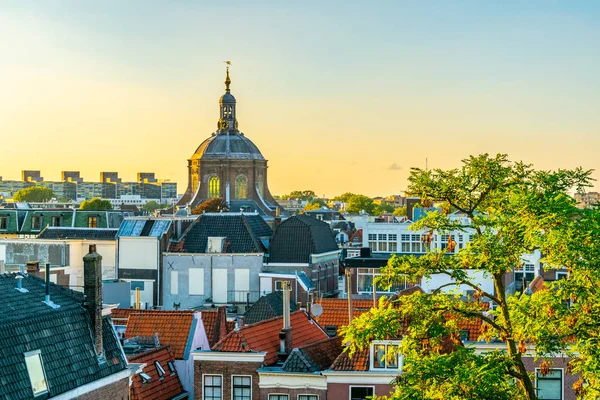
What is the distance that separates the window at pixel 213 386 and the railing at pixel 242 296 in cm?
3113

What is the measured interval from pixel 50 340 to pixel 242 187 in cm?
11249

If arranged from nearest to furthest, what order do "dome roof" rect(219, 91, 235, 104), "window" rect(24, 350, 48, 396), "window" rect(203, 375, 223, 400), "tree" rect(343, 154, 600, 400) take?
"tree" rect(343, 154, 600, 400)
"window" rect(24, 350, 48, 396)
"window" rect(203, 375, 223, 400)
"dome roof" rect(219, 91, 235, 104)

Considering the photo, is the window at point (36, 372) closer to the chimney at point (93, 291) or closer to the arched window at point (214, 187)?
the chimney at point (93, 291)

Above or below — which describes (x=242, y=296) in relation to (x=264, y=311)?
below

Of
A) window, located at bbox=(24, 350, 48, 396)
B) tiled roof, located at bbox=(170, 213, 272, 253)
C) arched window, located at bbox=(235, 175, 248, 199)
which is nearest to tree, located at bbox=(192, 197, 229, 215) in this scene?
arched window, located at bbox=(235, 175, 248, 199)

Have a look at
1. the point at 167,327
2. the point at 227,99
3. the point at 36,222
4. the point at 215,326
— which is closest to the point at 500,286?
the point at 167,327

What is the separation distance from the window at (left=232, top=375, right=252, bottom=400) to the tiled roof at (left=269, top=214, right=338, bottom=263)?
33238mm

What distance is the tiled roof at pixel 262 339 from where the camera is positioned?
33.0 meters

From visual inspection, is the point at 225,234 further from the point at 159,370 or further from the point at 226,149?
the point at 226,149

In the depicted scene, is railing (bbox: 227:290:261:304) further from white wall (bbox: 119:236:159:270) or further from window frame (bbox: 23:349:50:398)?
window frame (bbox: 23:349:50:398)

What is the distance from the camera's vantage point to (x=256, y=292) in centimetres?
6506

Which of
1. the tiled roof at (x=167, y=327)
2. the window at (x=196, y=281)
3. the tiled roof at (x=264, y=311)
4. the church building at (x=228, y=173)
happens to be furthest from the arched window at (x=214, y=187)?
the tiled roof at (x=167, y=327)

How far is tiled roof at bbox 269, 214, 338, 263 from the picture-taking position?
66.4 m

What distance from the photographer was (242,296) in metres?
65.1
